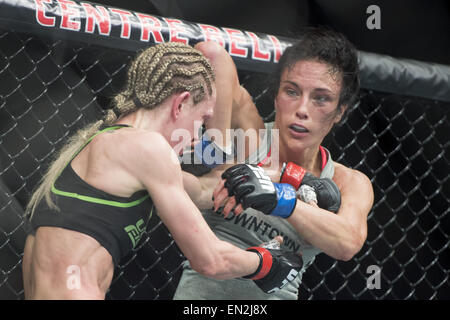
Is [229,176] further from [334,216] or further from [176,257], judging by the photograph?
[176,257]

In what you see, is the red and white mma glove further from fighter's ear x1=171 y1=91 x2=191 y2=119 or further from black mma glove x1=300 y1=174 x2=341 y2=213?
fighter's ear x1=171 y1=91 x2=191 y2=119

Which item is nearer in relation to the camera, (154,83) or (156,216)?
(154,83)

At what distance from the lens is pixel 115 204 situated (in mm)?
1261

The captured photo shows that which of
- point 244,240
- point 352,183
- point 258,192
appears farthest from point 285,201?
point 352,183

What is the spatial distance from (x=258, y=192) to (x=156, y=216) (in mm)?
847

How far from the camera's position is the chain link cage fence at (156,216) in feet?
6.44

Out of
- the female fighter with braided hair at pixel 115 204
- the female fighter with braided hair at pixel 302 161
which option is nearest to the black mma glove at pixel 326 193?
the female fighter with braided hair at pixel 302 161

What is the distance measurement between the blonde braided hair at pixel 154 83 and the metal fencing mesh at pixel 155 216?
506 millimetres

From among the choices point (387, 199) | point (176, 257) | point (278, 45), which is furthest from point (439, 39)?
point (176, 257)

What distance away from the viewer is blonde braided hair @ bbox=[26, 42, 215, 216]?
4.42 ft

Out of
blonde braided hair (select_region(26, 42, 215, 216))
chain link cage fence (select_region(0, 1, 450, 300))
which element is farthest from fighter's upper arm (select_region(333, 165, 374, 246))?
blonde braided hair (select_region(26, 42, 215, 216))

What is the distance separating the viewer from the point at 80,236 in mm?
1236

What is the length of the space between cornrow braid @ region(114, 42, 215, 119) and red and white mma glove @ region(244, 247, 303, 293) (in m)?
0.42

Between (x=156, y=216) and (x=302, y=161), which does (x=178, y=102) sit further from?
(x=156, y=216)
